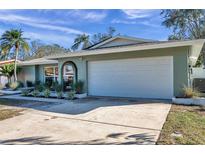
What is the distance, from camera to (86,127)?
5637 mm

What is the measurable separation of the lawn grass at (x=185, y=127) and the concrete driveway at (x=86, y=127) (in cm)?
20

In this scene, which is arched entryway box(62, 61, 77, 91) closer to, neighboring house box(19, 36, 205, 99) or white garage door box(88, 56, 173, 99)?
neighboring house box(19, 36, 205, 99)

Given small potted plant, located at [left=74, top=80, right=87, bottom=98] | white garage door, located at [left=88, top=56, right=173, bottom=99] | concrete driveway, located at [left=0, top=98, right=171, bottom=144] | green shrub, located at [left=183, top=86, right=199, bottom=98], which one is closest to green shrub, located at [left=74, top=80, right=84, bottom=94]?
small potted plant, located at [left=74, top=80, right=87, bottom=98]

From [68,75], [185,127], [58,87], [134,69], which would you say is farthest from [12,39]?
[185,127]

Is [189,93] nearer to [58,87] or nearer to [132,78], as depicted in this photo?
[132,78]

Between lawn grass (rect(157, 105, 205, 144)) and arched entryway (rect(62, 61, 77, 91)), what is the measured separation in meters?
7.83

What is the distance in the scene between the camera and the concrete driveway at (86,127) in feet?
15.3

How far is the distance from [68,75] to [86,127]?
8.79 metres

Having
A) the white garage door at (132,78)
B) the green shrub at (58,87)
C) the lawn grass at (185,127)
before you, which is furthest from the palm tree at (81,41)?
the lawn grass at (185,127)

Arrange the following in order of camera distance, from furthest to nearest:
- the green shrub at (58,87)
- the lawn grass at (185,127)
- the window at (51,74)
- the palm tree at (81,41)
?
the palm tree at (81,41), the window at (51,74), the green shrub at (58,87), the lawn grass at (185,127)

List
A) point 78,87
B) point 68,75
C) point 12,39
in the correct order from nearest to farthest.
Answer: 1. point 78,87
2. point 68,75
3. point 12,39

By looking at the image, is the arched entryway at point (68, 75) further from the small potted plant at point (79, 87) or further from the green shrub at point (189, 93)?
the green shrub at point (189, 93)

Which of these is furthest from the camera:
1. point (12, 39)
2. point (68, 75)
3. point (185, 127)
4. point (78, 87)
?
point (12, 39)
